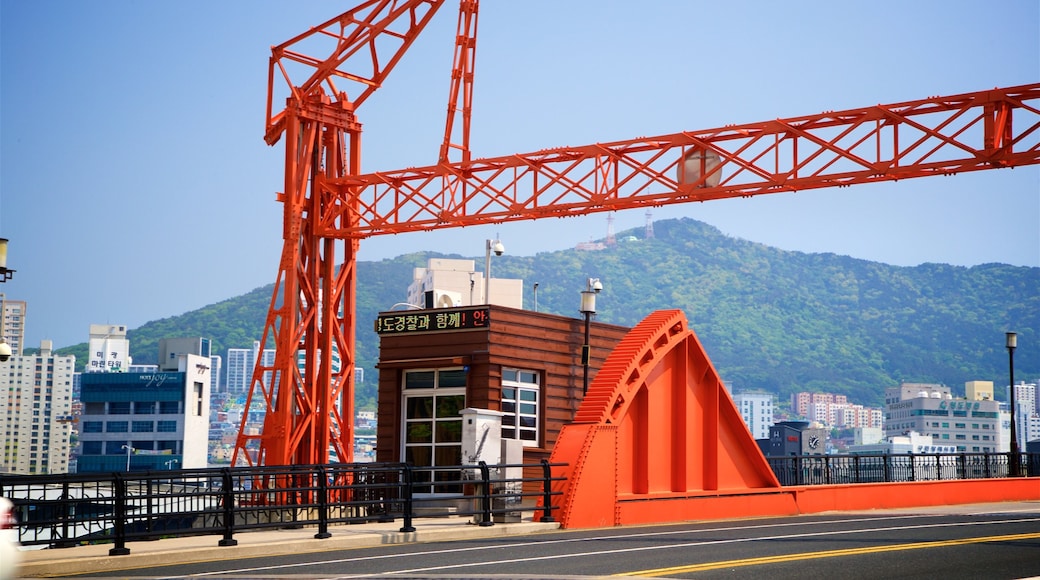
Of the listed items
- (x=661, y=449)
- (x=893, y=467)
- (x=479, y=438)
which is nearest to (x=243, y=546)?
(x=479, y=438)

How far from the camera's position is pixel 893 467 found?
3170 cm

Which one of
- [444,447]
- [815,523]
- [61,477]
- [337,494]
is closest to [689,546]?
[815,523]

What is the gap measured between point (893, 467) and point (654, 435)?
439 inches

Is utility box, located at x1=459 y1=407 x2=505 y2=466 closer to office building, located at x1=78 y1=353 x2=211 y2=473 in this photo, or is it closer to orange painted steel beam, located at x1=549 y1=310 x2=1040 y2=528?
orange painted steel beam, located at x1=549 y1=310 x2=1040 y2=528

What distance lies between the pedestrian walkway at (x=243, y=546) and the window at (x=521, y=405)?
20.7 ft

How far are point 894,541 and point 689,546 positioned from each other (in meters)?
3.05

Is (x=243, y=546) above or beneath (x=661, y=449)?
beneath

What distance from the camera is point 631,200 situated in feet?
109

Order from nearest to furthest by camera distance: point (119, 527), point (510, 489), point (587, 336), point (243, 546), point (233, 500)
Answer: point (119, 527)
point (243, 546)
point (233, 500)
point (510, 489)
point (587, 336)

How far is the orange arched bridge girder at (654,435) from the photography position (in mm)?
21641

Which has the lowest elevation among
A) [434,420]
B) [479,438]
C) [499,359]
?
[479,438]

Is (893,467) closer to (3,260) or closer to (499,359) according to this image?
(499,359)

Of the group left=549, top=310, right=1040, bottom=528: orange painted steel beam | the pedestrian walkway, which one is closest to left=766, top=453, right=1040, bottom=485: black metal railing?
left=549, top=310, right=1040, bottom=528: orange painted steel beam

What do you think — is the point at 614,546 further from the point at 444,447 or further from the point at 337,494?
the point at 337,494
